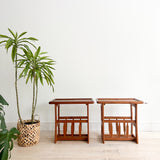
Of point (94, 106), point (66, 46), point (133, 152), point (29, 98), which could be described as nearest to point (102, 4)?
point (66, 46)

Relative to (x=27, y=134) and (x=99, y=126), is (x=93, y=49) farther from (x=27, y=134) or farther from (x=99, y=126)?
(x=27, y=134)

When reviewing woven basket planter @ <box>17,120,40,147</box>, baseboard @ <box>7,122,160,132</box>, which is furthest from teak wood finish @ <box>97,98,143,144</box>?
woven basket planter @ <box>17,120,40,147</box>

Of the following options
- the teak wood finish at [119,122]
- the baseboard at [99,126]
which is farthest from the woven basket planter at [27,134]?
the teak wood finish at [119,122]

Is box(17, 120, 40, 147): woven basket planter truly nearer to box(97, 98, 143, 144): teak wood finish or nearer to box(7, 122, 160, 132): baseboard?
box(7, 122, 160, 132): baseboard

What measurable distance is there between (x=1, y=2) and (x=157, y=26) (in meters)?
2.75

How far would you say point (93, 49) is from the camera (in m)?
2.29

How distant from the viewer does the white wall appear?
2236mm

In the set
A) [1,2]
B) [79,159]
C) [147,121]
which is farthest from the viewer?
[1,2]

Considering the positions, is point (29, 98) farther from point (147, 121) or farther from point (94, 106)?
point (147, 121)

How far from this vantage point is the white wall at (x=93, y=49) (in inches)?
88.0

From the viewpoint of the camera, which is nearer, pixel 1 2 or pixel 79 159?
pixel 79 159

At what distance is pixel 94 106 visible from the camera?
2.27 meters

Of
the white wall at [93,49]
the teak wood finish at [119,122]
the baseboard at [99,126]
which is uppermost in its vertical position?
the white wall at [93,49]

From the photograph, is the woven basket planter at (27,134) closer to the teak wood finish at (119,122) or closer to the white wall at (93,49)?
the white wall at (93,49)
